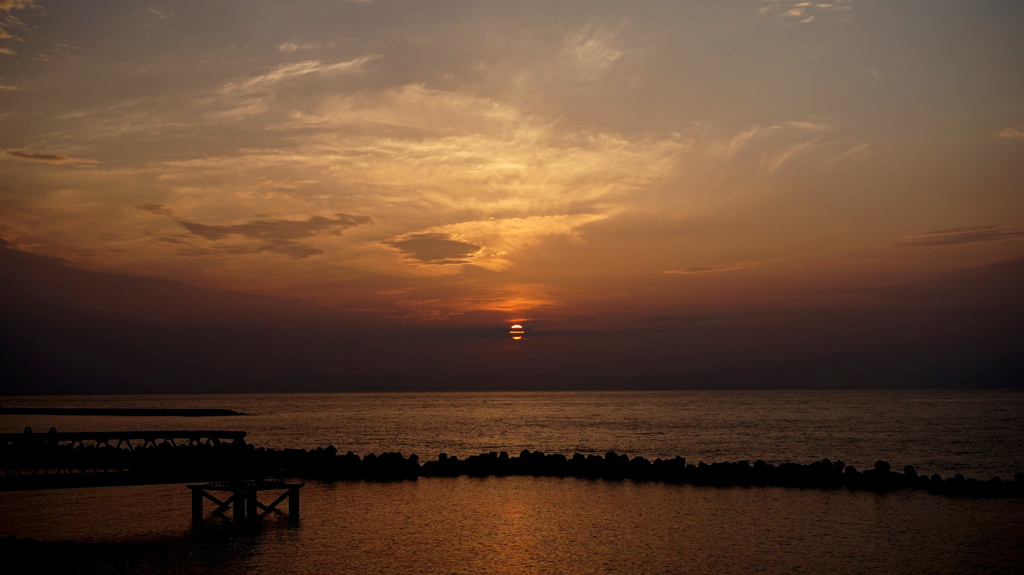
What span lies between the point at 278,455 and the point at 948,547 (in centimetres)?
3554

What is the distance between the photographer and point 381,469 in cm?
4200

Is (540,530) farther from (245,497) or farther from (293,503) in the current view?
(245,497)

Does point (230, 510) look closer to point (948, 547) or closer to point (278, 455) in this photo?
point (278, 455)

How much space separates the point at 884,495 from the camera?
34.5 metres

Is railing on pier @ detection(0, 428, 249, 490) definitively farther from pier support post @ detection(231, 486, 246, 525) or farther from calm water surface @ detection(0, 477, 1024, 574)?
calm water surface @ detection(0, 477, 1024, 574)

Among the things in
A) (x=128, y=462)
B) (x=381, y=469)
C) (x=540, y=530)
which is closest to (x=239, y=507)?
(x=128, y=462)

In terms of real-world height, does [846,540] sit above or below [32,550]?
below

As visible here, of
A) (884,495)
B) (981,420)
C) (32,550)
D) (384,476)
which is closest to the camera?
(32,550)

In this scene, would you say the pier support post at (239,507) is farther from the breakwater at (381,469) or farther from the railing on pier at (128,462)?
the railing on pier at (128,462)

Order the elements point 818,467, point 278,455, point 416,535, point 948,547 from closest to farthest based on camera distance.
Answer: point 948,547
point 416,535
point 818,467
point 278,455

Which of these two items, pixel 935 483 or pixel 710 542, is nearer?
pixel 710 542

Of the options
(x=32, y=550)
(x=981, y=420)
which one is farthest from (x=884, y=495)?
(x=981, y=420)

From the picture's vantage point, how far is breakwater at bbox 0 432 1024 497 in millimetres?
24500

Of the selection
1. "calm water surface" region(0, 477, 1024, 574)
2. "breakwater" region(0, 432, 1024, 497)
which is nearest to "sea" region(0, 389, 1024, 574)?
"calm water surface" region(0, 477, 1024, 574)
